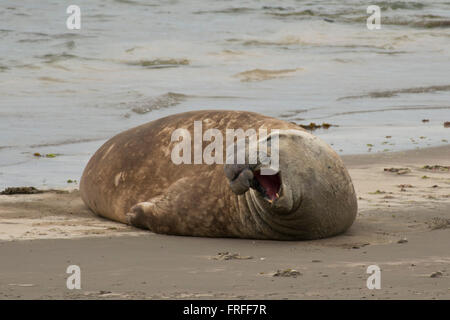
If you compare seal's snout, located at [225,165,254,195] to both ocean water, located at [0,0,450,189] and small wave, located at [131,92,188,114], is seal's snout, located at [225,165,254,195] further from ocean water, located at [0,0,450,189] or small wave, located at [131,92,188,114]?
small wave, located at [131,92,188,114]

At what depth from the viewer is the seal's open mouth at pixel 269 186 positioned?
494cm

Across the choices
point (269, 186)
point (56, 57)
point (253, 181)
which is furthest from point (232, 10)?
point (253, 181)

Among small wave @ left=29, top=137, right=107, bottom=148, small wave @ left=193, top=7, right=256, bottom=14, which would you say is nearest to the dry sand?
small wave @ left=29, top=137, right=107, bottom=148

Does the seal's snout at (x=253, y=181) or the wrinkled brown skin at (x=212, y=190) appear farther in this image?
the wrinkled brown skin at (x=212, y=190)

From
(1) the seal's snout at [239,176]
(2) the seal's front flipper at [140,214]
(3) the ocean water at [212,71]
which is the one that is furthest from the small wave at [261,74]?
(1) the seal's snout at [239,176]

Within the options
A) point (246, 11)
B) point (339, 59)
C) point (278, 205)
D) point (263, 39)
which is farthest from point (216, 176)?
point (246, 11)

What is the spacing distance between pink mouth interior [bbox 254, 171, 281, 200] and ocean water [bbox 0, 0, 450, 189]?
128 inches

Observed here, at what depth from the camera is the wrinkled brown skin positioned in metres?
5.12

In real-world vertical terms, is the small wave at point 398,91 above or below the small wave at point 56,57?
below

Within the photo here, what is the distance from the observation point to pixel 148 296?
3.75 m

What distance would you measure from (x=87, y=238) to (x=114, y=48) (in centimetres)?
1654

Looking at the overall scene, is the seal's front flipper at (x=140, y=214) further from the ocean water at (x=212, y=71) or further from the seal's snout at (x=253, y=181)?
the ocean water at (x=212, y=71)

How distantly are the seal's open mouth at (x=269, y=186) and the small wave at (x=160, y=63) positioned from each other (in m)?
14.5

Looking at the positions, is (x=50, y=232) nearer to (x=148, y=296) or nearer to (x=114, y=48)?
(x=148, y=296)
